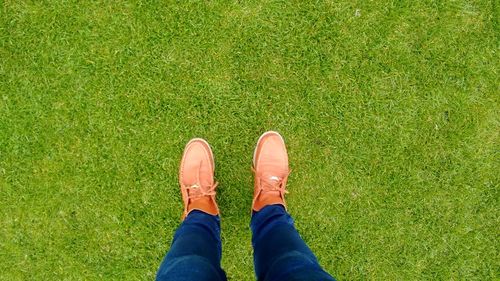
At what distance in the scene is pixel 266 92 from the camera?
3.11 metres

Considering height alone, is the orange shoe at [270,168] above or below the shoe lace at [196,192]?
above

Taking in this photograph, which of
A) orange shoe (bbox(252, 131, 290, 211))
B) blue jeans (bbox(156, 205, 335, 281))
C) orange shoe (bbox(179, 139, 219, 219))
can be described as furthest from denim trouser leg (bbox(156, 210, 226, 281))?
orange shoe (bbox(252, 131, 290, 211))

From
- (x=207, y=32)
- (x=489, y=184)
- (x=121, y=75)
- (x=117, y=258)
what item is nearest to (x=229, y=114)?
(x=207, y=32)

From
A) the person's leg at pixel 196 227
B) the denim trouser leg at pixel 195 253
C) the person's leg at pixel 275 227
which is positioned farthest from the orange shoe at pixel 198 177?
the person's leg at pixel 275 227

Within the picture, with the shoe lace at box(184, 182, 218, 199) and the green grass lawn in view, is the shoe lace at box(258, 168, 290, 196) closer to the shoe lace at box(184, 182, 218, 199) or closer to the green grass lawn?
the green grass lawn

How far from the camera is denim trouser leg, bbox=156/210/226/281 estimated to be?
7.25ft

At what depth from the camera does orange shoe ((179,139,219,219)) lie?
2990 millimetres

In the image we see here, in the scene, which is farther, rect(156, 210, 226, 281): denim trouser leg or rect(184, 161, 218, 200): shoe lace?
rect(184, 161, 218, 200): shoe lace

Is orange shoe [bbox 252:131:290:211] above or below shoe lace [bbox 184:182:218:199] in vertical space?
above

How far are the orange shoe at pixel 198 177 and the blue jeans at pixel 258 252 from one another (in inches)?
4.8

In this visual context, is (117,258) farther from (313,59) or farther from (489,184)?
(489,184)

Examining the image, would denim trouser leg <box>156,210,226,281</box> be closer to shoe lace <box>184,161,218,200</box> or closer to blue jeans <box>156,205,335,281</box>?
blue jeans <box>156,205,335,281</box>

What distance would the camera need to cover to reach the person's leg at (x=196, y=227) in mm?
2244

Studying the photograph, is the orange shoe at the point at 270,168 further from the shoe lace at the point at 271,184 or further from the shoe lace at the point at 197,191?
the shoe lace at the point at 197,191
